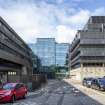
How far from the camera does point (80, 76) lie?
107562 mm

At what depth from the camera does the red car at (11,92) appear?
23688 millimetres

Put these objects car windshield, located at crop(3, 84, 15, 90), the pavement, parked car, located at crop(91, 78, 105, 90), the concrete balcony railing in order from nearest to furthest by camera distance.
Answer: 1. the pavement
2. car windshield, located at crop(3, 84, 15, 90)
3. parked car, located at crop(91, 78, 105, 90)
4. the concrete balcony railing

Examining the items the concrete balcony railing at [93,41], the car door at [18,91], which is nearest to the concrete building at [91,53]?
the concrete balcony railing at [93,41]

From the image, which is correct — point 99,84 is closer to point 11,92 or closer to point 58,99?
point 58,99

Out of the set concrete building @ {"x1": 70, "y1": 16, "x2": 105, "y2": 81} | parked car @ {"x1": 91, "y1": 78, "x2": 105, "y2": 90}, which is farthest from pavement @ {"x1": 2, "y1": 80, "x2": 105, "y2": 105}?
concrete building @ {"x1": 70, "y1": 16, "x2": 105, "y2": 81}

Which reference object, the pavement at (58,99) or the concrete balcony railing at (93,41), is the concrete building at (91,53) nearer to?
the concrete balcony railing at (93,41)

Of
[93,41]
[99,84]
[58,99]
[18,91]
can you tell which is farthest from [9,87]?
[93,41]

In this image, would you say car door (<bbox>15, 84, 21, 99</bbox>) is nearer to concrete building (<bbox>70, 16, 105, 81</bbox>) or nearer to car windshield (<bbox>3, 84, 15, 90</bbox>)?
Result: car windshield (<bbox>3, 84, 15, 90</bbox>)

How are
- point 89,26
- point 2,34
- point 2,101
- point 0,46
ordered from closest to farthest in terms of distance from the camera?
point 2,101 < point 0,46 < point 2,34 < point 89,26

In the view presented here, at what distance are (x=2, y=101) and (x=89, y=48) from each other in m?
84.5

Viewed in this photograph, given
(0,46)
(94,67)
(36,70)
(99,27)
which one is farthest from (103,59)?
(36,70)

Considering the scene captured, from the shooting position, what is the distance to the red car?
23.7m

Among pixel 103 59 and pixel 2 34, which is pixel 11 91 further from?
pixel 103 59

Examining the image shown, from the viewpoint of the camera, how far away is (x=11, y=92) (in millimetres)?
24250
